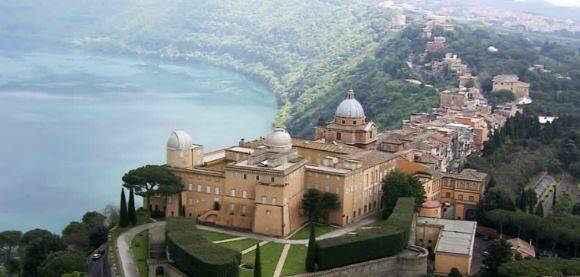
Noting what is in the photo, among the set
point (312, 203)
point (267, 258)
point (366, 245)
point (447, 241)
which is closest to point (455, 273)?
point (447, 241)

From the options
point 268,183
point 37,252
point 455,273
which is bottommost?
point 37,252

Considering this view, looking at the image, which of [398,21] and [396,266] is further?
[398,21]

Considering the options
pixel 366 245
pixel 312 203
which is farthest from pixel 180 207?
pixel 366 245

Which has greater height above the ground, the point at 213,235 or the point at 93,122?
Result: the point at 93,122

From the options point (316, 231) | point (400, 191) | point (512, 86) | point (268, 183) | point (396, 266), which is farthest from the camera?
point (512, 86)

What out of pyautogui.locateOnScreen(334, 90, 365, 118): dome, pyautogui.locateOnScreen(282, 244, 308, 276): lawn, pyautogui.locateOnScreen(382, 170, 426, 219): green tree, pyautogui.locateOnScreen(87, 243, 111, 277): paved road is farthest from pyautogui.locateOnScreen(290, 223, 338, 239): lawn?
pyautogui.locateOnScreen(334, 90, 365, 118): dome

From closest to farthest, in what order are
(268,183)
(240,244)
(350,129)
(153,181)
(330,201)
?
(240,244)
(268,183)
(330,201)
(153,181)
(350,129)

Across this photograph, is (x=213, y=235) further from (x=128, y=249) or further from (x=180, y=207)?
(x=128, y=249)
